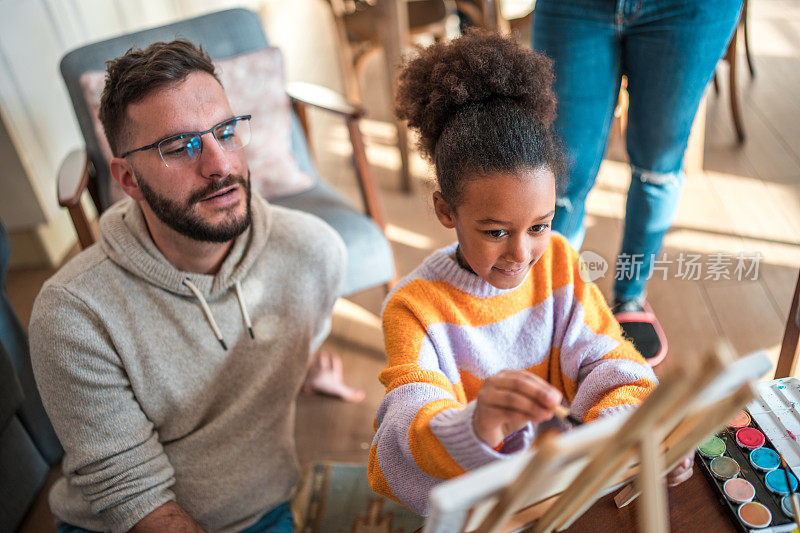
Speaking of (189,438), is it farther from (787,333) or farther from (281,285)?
(787,333)

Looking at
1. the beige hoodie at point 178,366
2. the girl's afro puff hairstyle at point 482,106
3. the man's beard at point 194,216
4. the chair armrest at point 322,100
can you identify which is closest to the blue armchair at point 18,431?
the beige hoodie at point 178,366

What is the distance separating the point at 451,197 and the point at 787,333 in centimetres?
58

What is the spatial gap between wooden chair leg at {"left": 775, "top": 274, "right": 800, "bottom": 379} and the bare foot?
42.9 inches

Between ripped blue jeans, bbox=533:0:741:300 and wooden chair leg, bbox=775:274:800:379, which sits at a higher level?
ripped blue jeans, bbox=533:0:741:300

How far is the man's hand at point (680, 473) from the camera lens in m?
0.76

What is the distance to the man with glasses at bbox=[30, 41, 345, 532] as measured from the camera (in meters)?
1.06

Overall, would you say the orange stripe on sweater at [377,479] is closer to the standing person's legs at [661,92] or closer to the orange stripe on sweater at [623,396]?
the orange stripe on sweater at [623,396]

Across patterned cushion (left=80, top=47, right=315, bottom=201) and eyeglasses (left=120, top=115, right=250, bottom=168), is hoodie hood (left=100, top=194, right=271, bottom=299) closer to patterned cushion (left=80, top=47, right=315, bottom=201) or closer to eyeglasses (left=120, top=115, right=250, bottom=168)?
eyeglasses (left=120, top=115, right=250, bottom=168)

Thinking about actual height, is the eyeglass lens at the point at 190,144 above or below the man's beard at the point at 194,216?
above

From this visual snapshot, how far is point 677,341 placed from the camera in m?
1.84

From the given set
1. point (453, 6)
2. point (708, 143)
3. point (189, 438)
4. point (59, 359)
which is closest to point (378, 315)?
Result: point (189, 438)

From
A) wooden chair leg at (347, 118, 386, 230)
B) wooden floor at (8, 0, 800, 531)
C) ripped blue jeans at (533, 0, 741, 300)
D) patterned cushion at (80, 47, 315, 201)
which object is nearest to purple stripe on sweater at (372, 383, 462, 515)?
ripped blue jeans at (533, 0, 741, 300)

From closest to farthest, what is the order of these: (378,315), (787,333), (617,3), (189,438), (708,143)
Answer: (787,333) → (189,438) → (617,3) → (378,315) → (708,143)

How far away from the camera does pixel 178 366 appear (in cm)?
117
